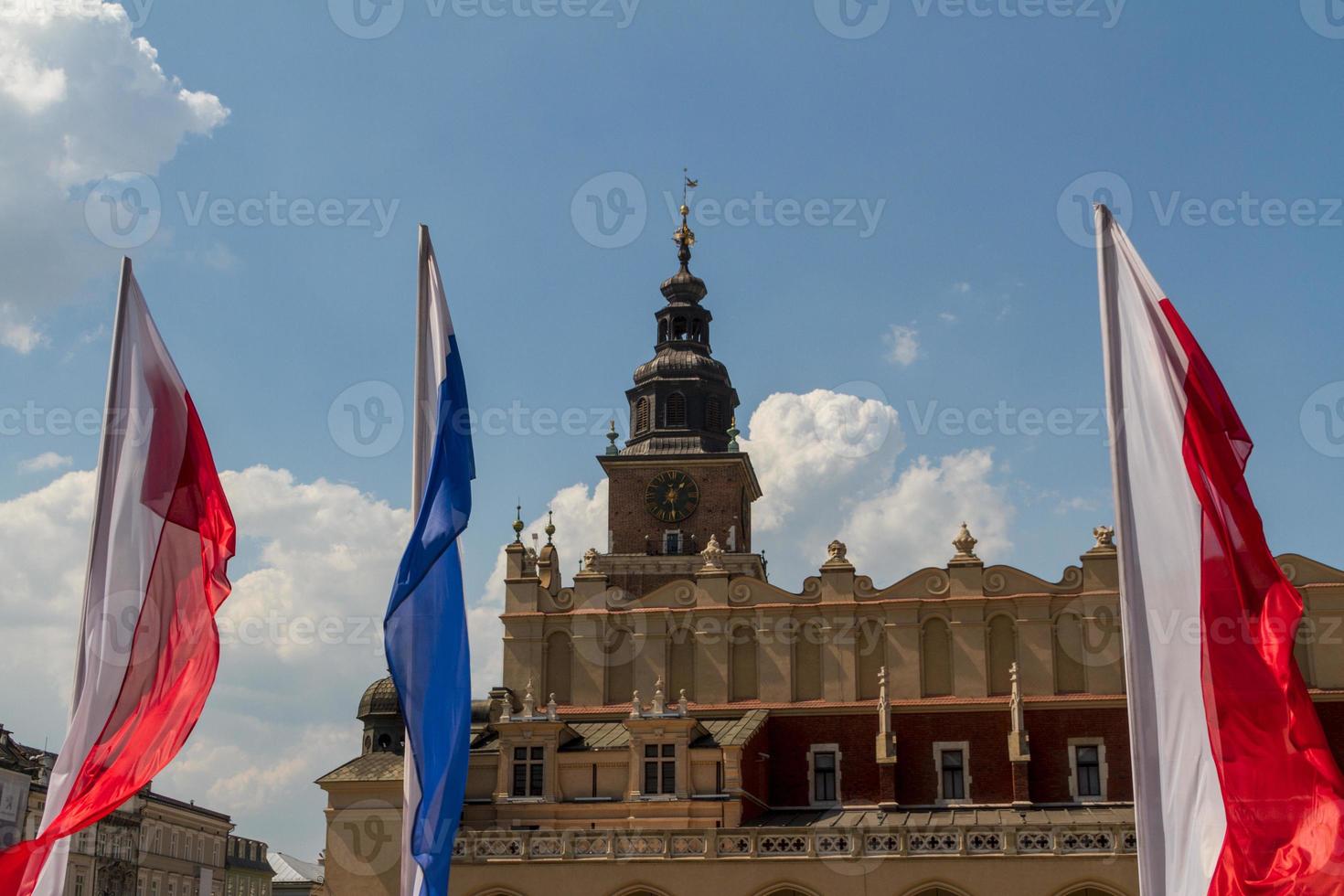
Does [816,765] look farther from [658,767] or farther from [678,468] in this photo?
[678,468]

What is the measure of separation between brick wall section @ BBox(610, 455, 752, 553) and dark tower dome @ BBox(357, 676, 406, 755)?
54.7 feet

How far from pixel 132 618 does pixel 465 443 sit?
4.83 metres

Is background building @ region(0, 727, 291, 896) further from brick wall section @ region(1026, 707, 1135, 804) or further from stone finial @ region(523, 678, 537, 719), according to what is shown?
brick wall section @ region(1026, 707, 1135, 804)

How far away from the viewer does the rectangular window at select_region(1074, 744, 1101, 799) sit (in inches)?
1997

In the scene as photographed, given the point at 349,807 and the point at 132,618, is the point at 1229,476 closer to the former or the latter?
the point at 132,618

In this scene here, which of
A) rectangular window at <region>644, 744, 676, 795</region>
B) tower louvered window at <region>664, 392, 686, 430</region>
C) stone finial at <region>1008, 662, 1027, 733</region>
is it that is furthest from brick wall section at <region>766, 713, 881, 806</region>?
tower louvered window at <region>664, 392, 686, 430</region>

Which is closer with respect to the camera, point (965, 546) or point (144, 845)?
point (965, 546)

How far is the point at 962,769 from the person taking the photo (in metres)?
51.7

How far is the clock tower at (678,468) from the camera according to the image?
68062 mm

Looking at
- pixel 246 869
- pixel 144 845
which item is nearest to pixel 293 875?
pixel 246 869

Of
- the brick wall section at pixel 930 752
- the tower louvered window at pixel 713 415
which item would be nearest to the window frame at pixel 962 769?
the brick wall section at pixel 930 752

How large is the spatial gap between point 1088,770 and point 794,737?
953cm

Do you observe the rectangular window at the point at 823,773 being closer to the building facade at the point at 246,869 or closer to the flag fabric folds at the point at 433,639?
the flag fabric folds at the point at 433,639

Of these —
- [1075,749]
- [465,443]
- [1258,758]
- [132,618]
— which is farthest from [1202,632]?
[1075,749]
